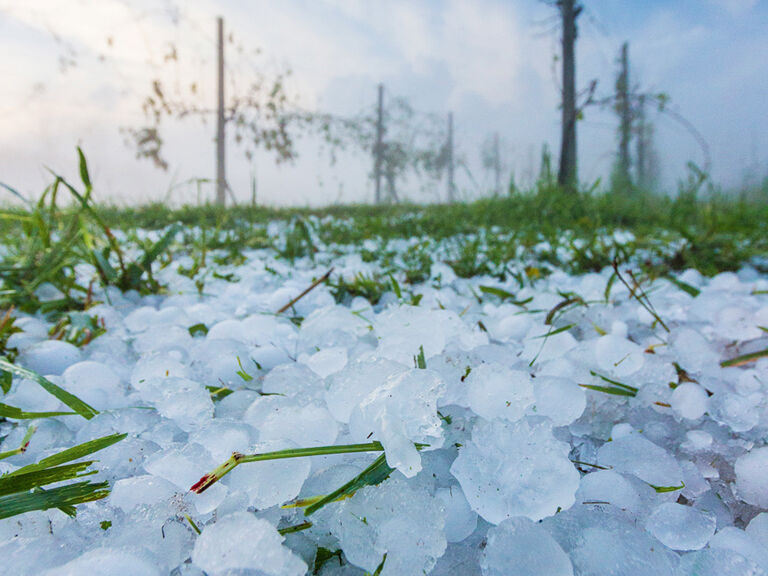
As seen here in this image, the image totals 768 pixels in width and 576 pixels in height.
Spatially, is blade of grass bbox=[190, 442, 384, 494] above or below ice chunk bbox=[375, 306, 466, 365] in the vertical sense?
below

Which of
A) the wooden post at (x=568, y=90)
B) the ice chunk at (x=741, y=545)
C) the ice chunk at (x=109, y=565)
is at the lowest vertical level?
the ice chunk at (x=741, y=545)

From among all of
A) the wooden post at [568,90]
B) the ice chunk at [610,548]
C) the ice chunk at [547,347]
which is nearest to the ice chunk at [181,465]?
the ice chunk at [610,548]

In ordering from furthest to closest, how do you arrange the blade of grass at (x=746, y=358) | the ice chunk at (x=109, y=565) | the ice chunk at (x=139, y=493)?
1. the blade of grass at (x=746, y=358)
2. the ice chunk at (x=139, y=493)
3. the ice chunk at (x=109, y=565)

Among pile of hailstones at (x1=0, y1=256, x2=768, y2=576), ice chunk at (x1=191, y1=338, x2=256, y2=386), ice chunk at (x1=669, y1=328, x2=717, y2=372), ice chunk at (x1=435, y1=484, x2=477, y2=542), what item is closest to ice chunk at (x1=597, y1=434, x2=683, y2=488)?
pile of hailstones at (x1=0, y1=256, x2=768, y2=576)

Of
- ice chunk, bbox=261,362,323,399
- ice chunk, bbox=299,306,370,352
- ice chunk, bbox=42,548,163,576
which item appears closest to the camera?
ice chunk, bbox=42,548,163,576

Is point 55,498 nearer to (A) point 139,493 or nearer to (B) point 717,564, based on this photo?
(A) point 139,493

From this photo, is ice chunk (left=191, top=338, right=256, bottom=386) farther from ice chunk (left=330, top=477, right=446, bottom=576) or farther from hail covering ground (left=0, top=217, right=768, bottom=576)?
ice chunk (left=330, top=477, right=446, bottom=576)

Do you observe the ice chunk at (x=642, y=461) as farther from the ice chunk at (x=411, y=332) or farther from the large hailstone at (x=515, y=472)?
the ice chunk at (x=411, y=332)
